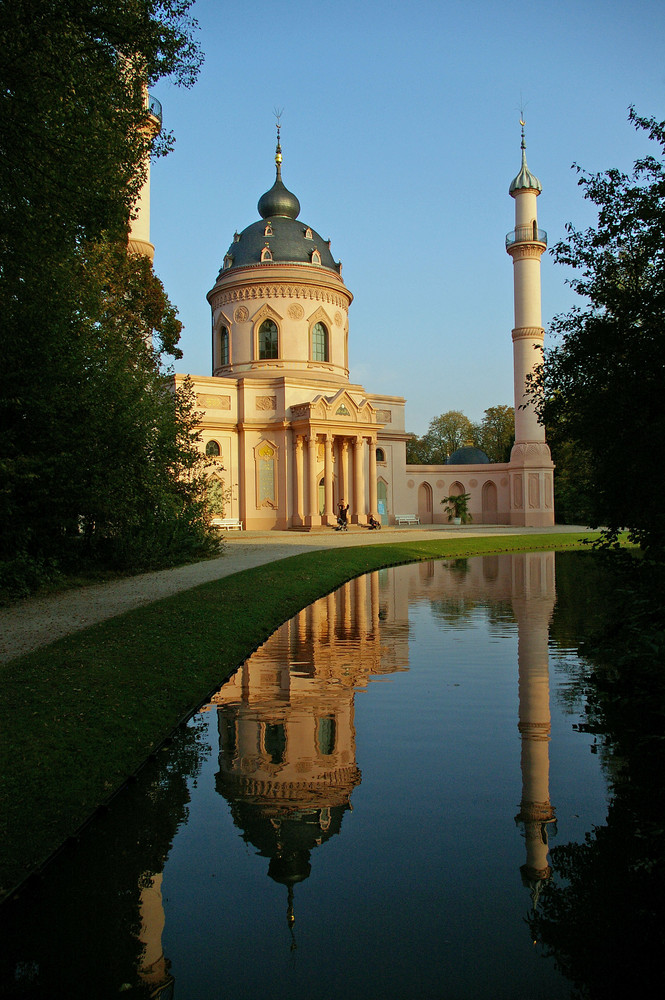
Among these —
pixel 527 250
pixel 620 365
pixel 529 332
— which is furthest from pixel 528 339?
pixel 620 365

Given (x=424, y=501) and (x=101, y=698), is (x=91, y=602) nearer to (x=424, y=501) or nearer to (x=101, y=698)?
(x=101, y=698)

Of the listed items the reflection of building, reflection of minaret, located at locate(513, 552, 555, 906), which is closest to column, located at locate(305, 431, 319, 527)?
reflection of minaret, located at locate(513, 552, 555, 906)

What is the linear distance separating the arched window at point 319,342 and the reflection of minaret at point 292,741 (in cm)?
4287

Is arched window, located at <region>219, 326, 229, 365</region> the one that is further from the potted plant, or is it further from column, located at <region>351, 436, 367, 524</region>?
the potted plant

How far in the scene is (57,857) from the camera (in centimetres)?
439

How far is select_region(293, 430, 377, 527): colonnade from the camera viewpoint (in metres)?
47.4

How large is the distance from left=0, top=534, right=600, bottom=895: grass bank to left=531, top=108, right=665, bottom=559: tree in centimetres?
459

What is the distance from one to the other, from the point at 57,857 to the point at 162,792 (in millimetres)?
1017

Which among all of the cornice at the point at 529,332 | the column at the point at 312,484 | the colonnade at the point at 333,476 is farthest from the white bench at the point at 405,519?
the cornice at the point at 529,332

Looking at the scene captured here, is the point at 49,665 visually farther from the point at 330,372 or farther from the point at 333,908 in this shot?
the point at 330,372

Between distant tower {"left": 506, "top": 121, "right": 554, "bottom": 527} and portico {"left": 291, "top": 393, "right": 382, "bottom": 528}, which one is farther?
distant tower {"left": 506, "top": 121, "right": 554, "bottom": 527}

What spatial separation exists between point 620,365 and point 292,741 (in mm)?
5190

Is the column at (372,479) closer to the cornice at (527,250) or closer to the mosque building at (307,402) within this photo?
the mosque building at (307,402)

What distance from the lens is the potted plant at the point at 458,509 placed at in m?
58.4
